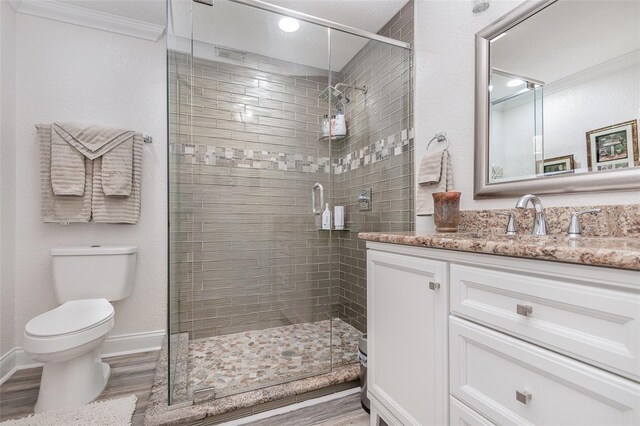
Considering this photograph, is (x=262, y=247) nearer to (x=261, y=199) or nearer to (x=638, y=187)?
(x=261, y=199)

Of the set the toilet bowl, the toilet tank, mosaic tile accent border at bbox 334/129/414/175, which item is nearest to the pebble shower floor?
the toilet bowl

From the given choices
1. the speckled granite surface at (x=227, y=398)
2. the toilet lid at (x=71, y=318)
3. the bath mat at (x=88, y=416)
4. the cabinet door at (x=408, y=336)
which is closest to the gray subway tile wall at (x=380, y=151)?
the speckled granite surface at (x=227, y=398)

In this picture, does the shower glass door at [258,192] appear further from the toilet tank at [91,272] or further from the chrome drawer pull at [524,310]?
the chrome drawer pull at [524,310]

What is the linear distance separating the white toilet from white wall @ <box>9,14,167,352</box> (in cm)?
19

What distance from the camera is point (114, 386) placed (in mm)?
1686

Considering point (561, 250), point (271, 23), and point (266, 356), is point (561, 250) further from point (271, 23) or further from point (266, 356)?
point (271, 23)

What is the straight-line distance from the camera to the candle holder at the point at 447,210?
137 cm

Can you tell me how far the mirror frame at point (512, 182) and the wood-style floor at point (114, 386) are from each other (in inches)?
79.7

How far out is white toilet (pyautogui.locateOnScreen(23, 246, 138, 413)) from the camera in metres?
1.39

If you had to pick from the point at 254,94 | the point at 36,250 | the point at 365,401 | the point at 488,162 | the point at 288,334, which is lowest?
the point at 365,401

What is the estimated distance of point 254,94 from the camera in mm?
2018

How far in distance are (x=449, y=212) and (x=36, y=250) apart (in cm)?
259

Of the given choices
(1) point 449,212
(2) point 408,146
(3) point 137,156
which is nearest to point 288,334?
(1) point 449,212

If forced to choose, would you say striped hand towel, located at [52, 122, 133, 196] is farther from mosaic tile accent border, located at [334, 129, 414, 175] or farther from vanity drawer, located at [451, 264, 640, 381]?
vanity drawer, located at [451, 264, 640, 381]
